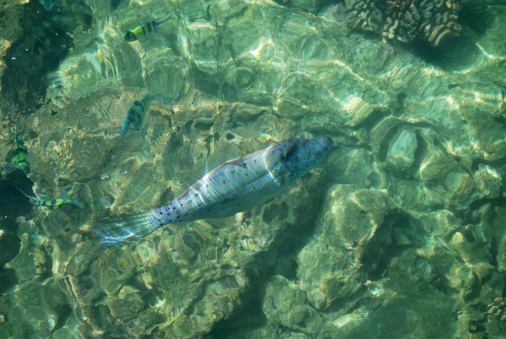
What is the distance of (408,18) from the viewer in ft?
19.9

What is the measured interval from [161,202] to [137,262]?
3.31 ft

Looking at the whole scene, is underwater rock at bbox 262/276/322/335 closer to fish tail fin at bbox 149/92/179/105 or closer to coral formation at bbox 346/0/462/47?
fish tail fin at bbox 149/92/179/105

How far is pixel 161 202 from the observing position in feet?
15.6

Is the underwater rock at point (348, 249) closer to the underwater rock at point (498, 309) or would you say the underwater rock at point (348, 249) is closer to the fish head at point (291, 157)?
the underwater rock at point (498, 309)

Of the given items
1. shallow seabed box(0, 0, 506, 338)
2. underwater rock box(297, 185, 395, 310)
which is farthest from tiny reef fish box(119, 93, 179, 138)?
underwater rock box(297, 185, 395, 310)

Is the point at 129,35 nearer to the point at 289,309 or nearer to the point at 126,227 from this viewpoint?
the point at 126,227

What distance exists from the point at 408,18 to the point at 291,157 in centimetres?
533

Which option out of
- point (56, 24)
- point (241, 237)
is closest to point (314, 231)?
point (241, 237)

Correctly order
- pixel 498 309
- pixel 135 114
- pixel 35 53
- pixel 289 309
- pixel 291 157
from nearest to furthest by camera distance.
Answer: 1. pixel 291 157
2. pixel 135 114
3. pixel 498 309
4. pixel 289 309
5. pixel 35 53

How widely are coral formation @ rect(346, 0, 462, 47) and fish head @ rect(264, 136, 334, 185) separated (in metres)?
4.77

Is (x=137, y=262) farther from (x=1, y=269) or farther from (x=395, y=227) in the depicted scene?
(x=395, y=227)

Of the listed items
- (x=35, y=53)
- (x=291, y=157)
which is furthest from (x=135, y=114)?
(x=35, y=53)

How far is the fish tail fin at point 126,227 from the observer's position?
2717 millimetres

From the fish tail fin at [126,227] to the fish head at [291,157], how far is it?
1299 millimetres
